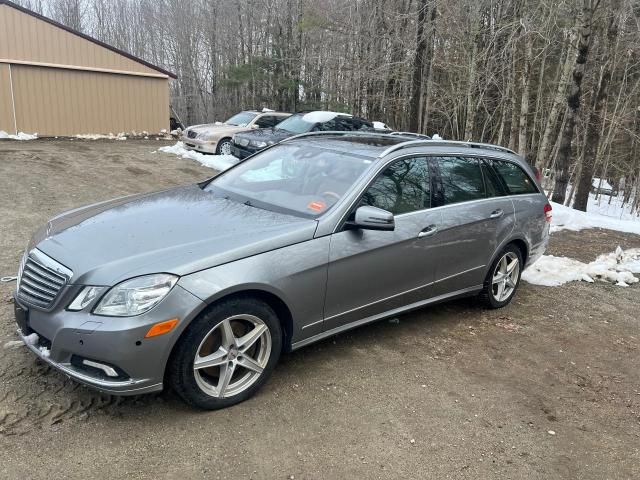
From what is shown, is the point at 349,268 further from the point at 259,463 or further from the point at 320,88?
the point at 320,88

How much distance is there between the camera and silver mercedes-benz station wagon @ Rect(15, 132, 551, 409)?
2811 millimetres

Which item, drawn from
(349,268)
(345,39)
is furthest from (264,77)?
(349,268)

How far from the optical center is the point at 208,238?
10.4 feet

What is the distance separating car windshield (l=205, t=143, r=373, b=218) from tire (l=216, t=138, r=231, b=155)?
35.0ft

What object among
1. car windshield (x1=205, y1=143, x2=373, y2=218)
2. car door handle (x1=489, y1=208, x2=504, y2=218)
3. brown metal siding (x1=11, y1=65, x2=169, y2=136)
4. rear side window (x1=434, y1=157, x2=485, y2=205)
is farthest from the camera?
brown metal siding (x1=11, y1=65, x2=169, y2=136)

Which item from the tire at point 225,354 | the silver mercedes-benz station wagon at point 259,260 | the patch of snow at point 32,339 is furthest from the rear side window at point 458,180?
the patch of snow at point 32,339

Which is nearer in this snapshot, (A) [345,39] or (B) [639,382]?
(B) [639,382]

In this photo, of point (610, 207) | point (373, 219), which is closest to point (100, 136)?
point (373, 219)

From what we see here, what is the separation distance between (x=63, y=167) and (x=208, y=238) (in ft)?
33.8

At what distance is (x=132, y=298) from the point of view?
2.79 metres

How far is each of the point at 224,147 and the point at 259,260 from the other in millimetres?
12503

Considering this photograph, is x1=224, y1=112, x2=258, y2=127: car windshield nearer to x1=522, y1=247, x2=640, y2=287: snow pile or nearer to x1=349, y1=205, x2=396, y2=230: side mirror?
x1=522, y1=247, x2=640, y2=287: snow pile

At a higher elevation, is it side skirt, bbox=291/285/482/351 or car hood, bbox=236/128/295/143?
car hood, bbox=236/128/295/143

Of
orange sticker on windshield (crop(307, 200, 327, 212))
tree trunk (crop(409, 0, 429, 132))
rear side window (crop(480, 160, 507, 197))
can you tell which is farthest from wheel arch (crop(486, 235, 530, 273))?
tree trunk (crop(409, 0, 429, 132))
